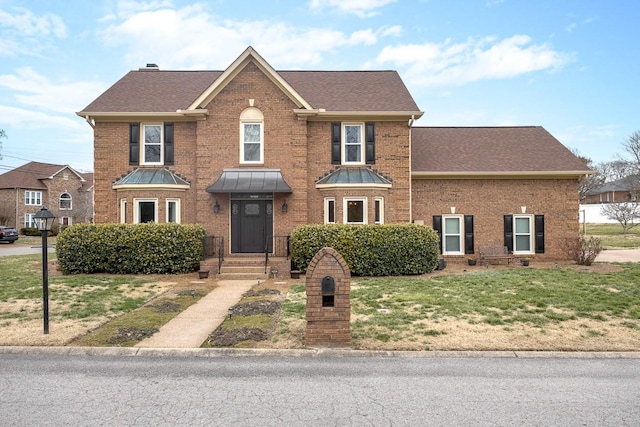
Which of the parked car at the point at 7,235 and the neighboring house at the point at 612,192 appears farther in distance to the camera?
the neighboring house at the point at 612,192

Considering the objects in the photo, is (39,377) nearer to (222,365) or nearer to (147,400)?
(147,400)

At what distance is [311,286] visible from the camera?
276 inches

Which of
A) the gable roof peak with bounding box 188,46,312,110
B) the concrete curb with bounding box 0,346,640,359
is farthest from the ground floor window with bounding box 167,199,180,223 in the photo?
the concrete curb with bounding box 0,346,640,359

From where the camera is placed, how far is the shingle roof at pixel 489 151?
1905cm

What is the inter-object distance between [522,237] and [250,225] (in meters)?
11.8

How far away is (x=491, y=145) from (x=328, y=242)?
10.7 meters

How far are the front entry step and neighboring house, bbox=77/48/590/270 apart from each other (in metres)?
1.35

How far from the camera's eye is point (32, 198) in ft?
160

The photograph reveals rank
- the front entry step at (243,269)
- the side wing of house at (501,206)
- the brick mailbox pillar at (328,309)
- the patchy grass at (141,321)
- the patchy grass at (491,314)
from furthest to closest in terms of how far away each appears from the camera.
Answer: the side wing of house at (501,206), the front entry step at (243,269), the patchy grass at (141,321), the patchy grass at (491,314), the brick mailbox pillar at (328,309)

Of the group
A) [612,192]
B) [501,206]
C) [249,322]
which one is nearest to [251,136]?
[249,322]

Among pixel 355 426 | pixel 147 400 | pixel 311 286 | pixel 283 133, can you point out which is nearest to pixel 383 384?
pixel 355 426

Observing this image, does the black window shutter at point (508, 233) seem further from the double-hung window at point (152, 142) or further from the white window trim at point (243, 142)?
the double-hung window at point (152, 142)

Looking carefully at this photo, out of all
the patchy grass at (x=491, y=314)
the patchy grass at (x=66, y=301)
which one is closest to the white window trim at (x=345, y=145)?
the patchy grass at (x=491, y=314)

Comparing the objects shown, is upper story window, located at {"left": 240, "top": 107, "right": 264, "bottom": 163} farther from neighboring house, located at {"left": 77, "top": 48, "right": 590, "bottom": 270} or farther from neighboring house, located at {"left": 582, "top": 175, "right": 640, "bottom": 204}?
neighboring house, located at {"left": 582, "top": 175, "right": 640, "bottom": 204}
